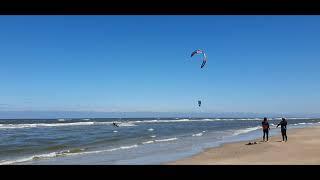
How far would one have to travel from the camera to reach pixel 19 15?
2463 mm
